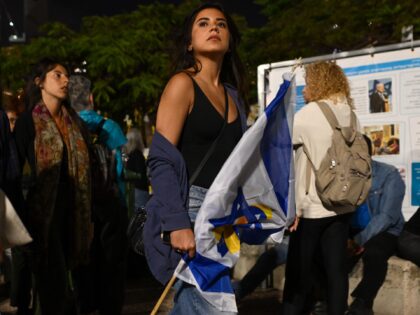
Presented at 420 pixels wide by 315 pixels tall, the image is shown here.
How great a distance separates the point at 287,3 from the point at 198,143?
15.6 m

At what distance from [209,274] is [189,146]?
0.50 meters

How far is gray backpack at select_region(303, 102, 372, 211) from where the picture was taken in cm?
442

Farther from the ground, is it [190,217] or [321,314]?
[190,217]

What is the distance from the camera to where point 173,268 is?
2.76 meters

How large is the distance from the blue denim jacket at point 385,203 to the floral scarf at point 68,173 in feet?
7.18

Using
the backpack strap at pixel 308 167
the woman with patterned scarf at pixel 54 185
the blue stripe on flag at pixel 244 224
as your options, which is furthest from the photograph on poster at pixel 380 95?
the blue stripe on flag at pixel 244 224

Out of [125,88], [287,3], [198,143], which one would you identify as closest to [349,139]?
[198,143]

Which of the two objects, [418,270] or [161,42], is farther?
[161,42]

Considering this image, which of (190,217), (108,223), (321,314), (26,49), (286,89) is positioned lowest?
(321,314)

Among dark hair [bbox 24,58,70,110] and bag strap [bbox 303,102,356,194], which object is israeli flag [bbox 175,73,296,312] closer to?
bag strap [bbox 303,102,356,194]

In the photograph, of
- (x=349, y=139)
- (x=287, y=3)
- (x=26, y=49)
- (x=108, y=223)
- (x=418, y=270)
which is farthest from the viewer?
(x=26, y=49)

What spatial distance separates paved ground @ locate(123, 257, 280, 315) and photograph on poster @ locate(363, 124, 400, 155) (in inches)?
61.5

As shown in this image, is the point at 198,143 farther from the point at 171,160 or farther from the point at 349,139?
the point at 349,139

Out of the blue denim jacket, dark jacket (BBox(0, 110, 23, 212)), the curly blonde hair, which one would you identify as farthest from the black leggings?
dark jacket (BBox(0, 110, 23, 212))
